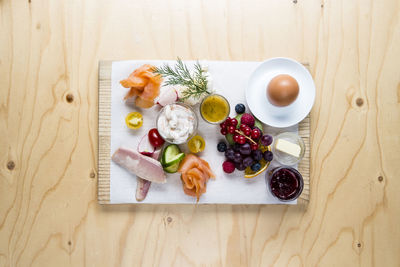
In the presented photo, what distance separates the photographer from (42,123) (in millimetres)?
960

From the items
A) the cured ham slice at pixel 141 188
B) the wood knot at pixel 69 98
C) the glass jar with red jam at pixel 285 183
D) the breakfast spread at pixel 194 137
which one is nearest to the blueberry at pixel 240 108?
the breakfast spread at pixel 194 137

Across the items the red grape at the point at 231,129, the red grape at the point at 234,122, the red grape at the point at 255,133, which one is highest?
the red grape at the point at 234,122

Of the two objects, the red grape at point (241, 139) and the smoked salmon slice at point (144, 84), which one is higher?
the smoked salmon slice at point (144, 84)

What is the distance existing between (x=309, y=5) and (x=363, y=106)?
0.40 m

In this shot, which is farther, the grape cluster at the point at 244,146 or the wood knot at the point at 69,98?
the wood knot at the point at 69,98

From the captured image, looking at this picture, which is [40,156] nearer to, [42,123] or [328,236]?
[42,123]

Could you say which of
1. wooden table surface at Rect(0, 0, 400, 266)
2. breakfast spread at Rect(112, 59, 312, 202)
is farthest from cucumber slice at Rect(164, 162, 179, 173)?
wooden table surface at Rect(0, 0, 400, 266)

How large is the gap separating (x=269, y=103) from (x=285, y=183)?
0.26 m

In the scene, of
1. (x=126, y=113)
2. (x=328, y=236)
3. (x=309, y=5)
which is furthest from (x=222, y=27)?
(x=328, y=236)

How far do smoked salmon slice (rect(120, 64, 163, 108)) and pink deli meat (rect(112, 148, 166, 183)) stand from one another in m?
0.17

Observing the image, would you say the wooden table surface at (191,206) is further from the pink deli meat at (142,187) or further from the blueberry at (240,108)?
the blueberry at (240,108)

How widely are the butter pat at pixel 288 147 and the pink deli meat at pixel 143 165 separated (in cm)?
39

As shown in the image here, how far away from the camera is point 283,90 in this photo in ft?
2.78

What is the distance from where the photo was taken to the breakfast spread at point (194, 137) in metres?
0.86
